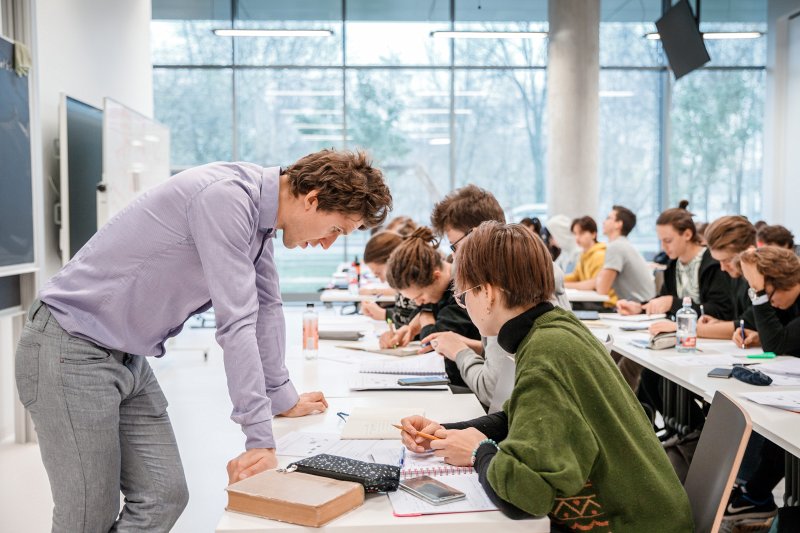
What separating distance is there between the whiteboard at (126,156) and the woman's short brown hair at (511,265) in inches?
137

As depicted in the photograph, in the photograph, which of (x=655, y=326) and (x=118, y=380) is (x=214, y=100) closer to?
(x=655, y=326)

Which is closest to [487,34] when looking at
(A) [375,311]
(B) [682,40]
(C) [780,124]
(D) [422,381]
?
(B) [682,40]

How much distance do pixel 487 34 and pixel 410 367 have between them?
25.2ft

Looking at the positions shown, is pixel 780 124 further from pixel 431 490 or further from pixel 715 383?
pixel 431 490

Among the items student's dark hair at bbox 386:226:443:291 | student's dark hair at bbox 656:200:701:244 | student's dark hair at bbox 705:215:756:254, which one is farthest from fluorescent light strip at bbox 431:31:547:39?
student's dark hair at bbox 386:226:443:291

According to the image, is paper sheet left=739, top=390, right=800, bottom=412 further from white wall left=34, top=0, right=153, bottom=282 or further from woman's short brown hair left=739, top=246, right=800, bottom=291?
white wall left=34, top=0, right=153, bottom=282

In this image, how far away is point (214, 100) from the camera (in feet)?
34.2

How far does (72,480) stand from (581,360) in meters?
1.16

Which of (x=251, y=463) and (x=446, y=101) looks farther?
(x=446, y=101)

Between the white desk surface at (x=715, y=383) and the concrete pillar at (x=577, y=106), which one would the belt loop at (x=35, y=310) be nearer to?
the white desk surface at (x=715, y=383)

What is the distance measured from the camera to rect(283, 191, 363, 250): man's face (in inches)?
74.9

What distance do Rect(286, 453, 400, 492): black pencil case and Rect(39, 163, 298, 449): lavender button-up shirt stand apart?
0.42 feet

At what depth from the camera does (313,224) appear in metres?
1.93

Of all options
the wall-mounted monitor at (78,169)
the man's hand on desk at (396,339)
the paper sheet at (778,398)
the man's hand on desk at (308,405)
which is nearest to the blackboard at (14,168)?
the wall-mounted monitor at (78,169)
